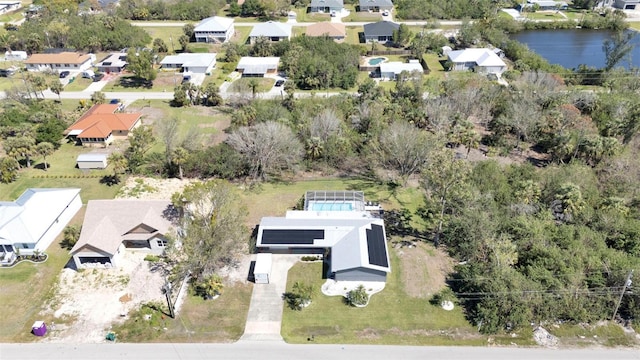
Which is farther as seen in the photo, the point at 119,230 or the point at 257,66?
the point at 257,66

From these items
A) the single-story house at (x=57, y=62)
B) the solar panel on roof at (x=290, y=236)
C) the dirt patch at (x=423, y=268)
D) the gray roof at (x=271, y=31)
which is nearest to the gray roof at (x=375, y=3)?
the gray roof at (x=271, y=31)

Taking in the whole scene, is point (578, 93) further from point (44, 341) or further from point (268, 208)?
point (44, 341)

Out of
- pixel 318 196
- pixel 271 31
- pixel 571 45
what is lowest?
pixel 318 196

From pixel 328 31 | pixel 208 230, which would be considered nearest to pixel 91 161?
pixel 208 230

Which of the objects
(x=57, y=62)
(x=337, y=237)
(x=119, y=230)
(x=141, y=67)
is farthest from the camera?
(x=57, y=62)

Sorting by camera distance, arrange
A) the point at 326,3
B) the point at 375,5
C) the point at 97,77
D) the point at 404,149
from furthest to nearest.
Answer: the point at 375,5, the point at 326,3, the point at 97,77, the point at 404,149

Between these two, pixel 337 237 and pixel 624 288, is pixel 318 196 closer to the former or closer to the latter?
pixel 337 237
